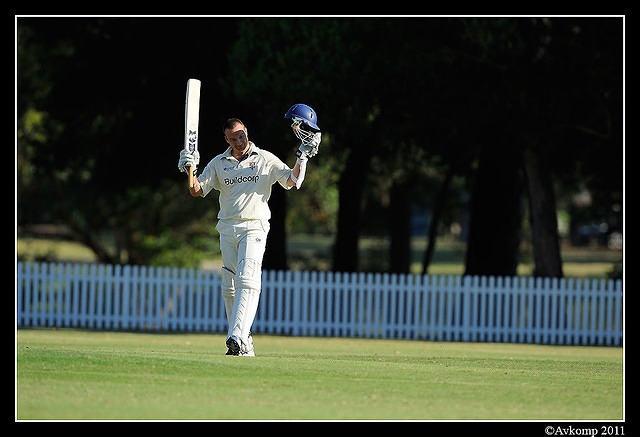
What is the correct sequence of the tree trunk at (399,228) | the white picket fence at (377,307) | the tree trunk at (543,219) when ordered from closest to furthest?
the white picket fence at (377,307) → the tree trunk at (543,219) → the tree trunk at (399,228)

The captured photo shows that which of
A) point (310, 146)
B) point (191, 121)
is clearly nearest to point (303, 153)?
point (310, 146)

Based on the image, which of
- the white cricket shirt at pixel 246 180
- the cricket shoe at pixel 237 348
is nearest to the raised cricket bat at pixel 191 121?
the white cricket shirt at pixel 246 180

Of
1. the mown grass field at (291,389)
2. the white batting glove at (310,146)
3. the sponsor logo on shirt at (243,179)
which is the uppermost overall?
the white batting glove at (310,146)

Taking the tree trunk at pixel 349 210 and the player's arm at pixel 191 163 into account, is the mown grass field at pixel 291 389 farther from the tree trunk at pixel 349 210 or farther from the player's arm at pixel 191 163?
the tree trunk at pixel 349 210

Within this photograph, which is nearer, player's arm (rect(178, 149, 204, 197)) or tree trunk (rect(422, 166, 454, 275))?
player's arm (rect(178, 149, 204, 197))

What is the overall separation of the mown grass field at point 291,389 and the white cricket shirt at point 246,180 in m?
1.33

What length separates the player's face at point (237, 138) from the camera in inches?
389

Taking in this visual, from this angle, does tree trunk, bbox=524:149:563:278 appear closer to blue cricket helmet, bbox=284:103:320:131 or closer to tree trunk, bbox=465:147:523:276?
tree trunk, bbox=465:147:523:276

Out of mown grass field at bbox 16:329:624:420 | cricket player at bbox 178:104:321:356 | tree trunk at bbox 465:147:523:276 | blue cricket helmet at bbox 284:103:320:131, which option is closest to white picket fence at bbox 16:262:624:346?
tree trunk at bbox 465:147:523:276

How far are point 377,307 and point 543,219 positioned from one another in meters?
4.04

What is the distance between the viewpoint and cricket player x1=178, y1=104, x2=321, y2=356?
31.9ft

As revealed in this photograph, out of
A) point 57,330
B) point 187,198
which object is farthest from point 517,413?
point 187,198

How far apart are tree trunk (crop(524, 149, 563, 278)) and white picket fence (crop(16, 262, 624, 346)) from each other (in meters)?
1.15

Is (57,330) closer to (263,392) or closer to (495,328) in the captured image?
(495,328)
